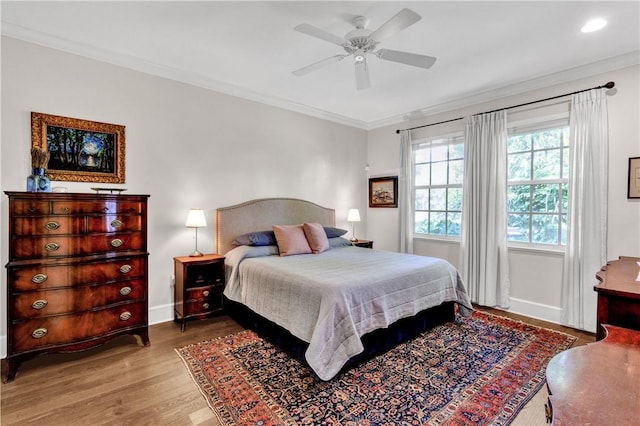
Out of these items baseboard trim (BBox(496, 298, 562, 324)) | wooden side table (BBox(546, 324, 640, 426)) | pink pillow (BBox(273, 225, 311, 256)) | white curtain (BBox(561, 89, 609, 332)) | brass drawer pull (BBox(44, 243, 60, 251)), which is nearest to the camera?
wooden side table (BBox(546, 324, 640, 426))

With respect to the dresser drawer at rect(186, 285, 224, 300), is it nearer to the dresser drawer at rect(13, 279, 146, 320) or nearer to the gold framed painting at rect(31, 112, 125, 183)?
the dresser drawer at rect(13, 279, 146, 320)

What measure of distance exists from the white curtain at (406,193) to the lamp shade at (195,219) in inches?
120

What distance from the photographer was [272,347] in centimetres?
275

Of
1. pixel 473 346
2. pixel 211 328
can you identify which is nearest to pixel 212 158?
pixel 211 328

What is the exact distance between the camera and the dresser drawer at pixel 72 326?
2.21m

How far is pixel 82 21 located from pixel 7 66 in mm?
766

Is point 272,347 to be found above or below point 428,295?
below

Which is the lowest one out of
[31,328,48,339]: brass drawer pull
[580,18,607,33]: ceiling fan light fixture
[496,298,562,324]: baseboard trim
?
[496,298,562,324]: baseboard trim

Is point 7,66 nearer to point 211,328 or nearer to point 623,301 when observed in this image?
point 211,328

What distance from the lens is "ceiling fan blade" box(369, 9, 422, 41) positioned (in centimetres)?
191

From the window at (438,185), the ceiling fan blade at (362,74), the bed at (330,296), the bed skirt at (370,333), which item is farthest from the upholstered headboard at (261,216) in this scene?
the ceiling fan blade at (362,74)

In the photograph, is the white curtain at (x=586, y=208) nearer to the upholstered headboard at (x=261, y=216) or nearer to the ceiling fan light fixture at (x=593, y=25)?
the ceiling fan light fixture at (x=593, y=25)

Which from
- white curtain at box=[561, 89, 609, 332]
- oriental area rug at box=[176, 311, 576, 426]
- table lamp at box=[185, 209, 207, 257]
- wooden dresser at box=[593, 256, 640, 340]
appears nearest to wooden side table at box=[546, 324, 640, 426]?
wooden dresser at box=[593, 256, 640, 340]

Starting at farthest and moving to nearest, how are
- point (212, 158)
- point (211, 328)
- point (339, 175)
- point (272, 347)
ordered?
1. point (339, 175)
2. point (212, 158)
3. point (211, 328)
4. point (272, 347)
